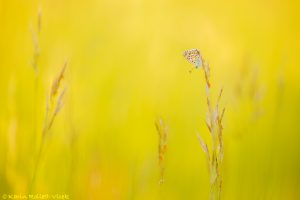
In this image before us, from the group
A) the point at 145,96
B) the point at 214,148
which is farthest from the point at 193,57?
the point at 145,96

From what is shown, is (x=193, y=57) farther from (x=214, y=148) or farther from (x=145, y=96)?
(x=145, y=96)

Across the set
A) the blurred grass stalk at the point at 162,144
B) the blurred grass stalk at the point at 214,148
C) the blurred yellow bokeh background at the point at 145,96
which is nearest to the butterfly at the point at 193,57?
the blurred grass stalk at the point at 214,148

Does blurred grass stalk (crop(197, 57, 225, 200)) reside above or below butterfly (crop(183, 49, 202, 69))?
below

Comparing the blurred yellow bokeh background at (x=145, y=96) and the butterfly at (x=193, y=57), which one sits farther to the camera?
the blurred yellow bokeh background at (x=145, y=96)

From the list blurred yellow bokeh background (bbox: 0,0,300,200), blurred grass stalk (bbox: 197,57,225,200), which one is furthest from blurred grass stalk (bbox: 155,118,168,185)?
blurred yellow bokeh background (bbox: 0,0,300,200)

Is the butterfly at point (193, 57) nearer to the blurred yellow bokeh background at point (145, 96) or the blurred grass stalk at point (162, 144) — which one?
the blurred grass stalk at point (162, 144)

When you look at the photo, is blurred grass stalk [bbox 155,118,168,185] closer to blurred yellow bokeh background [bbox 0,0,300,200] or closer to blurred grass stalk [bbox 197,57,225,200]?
blurred grass stalk [bbox 197,57,225,200]

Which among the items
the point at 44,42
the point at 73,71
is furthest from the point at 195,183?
the point at 44,42

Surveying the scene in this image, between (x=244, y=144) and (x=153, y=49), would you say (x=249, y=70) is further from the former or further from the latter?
(x=153, y=49)
